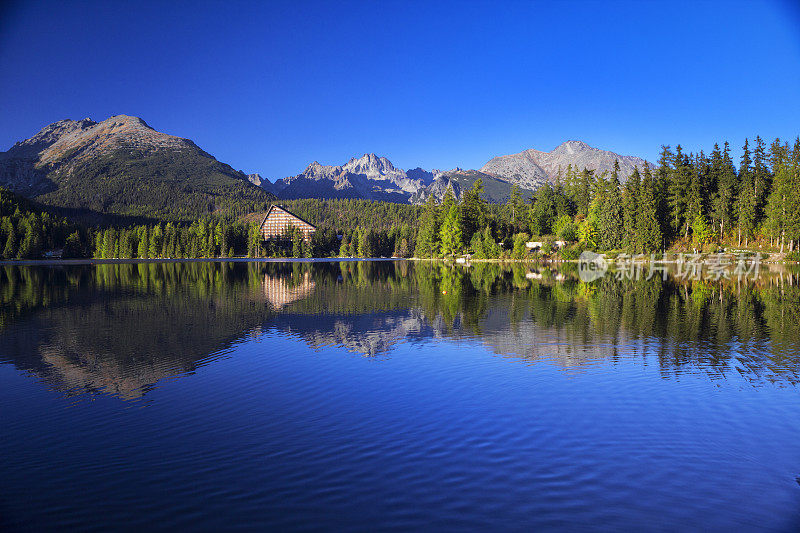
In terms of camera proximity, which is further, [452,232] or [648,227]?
[452,232]

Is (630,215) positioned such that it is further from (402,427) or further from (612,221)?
(402,427)

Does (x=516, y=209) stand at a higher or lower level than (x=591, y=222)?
higher

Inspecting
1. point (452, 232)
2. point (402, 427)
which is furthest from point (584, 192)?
point (402, 427)

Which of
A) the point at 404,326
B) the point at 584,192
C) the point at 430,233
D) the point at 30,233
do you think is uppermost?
the point at 584,192

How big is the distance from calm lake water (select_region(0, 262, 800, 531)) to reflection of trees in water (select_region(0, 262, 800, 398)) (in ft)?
0.73

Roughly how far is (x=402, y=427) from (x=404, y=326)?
14.6 metres

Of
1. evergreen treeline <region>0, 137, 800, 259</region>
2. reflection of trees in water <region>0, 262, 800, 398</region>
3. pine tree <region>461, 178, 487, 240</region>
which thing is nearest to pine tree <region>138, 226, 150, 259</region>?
evergreen treeline <region>0, 137, 800, 259</region>

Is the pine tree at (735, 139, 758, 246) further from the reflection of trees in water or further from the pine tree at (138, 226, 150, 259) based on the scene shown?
the pine tree at (138, 226, 150, 259)

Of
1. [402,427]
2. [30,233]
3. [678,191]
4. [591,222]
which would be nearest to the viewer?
[402,427]

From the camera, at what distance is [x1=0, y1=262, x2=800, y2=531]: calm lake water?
764 cm

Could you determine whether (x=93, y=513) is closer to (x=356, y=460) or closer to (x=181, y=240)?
(x=356, y=460)

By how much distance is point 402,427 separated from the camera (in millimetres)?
11109

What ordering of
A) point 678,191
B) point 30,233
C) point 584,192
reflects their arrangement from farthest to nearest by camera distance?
point 30,233
point 584,192
point 678,191

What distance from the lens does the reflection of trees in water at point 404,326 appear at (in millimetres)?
17188
